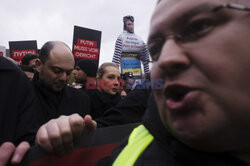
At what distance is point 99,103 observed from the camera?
2898 mm

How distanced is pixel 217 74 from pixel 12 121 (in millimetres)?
1230

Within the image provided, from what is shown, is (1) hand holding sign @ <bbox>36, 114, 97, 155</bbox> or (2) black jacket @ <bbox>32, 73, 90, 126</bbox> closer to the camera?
(1) hand holding sign @ <bbox>36, 114, 97, 155</bbox>

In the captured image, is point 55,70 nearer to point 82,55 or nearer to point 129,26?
point 82,55

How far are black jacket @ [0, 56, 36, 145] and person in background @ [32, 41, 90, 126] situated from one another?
813 mm

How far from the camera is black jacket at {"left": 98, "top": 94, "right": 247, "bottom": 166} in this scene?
26.8 inches

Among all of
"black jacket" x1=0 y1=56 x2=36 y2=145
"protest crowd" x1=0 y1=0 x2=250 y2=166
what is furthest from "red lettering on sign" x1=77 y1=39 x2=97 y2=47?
"protest crowd" x1=0 y1=0 x2=250 y2=166

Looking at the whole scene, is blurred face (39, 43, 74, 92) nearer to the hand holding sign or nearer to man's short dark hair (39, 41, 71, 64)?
man's short dark hair (39, 41, 71, 64)

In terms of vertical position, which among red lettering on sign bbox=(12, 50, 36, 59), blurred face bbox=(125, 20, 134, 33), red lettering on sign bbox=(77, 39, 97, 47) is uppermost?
blurred face bbox=(125, 20, 134, 33)

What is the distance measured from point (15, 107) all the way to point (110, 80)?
74.7 inches

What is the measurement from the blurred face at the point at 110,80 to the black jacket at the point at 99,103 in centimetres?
14

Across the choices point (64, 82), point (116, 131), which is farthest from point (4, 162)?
point (64, 82)

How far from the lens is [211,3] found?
675 mm

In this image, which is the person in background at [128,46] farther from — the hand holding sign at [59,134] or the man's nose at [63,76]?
the hand holding sign at [59,134]

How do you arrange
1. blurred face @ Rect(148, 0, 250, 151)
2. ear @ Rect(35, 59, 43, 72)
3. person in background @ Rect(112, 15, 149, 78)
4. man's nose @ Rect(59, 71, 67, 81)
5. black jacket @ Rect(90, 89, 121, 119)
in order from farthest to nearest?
person in background @ Rect(112, 15, 149, 78) → black jacket @ Rect(90, 89, 121, 119) → ear @ Rect(35, 59, 43, 72) → man's nose @ Rect(59, 71, 67, 81) → blurred face @ Rect(148, 0, 250, 151)
